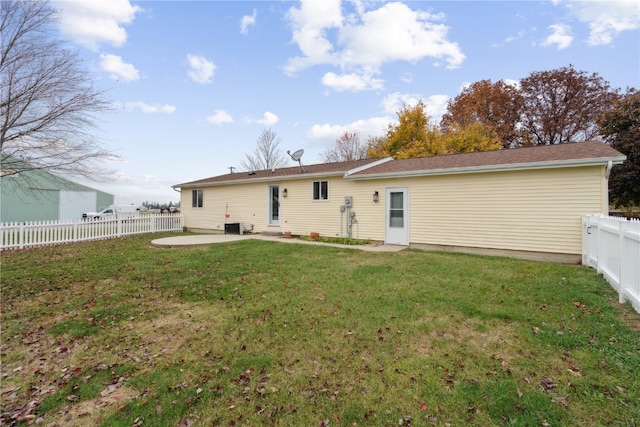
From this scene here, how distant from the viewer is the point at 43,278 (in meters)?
6.36

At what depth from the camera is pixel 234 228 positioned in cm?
1409

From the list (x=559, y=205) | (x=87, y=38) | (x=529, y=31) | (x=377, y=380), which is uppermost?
(x=529, y=31)

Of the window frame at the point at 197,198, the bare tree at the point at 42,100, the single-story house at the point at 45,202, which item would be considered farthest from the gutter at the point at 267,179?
the single-story house at the point at 45,202

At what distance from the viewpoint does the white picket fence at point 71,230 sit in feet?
33.0

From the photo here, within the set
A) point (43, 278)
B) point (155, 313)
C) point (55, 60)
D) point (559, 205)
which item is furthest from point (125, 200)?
point (559, 205)

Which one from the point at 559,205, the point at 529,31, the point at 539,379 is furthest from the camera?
the point at 529,31

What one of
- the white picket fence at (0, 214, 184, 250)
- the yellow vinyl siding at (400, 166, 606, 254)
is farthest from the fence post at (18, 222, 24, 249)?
the yellow vinyl siding at (400, 166, 606, 254)

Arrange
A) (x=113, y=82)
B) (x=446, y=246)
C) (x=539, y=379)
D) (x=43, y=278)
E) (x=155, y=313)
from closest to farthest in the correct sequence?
(x=539, y=379), (x=155, y=313), (x=43, y=278), (x=446, y=246), (x=113, y=82)

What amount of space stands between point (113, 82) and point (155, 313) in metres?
10.9

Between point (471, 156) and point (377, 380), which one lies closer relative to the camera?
point (377, 380)

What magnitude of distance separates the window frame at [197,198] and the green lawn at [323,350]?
33.3ft

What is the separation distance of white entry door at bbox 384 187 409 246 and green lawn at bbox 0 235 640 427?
385 centimetres

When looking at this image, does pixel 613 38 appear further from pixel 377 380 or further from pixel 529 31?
pixel 377 380

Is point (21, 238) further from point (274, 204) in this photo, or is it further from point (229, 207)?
point (274, 204)
